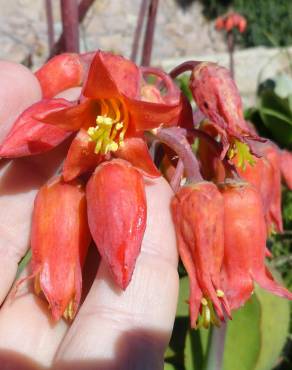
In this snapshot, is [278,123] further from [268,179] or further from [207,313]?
[207,313]

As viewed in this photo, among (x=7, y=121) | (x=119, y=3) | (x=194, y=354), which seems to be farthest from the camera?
(x=119, y=3)

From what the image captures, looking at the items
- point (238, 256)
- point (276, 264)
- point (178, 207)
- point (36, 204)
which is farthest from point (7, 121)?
point (276, 264)

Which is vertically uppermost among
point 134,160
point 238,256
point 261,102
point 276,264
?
point 134,160

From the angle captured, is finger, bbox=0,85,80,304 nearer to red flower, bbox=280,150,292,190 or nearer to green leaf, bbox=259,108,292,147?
red flower, bbox=280,150,292,190

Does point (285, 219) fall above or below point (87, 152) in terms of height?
below

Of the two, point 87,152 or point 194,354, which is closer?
point 87,152

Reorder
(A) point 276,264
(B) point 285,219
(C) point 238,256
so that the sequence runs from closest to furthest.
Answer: (C) point 238,256
(A) point 276,264
(B) point 285,219

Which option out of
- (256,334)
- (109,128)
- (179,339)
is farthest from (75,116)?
(179,339)

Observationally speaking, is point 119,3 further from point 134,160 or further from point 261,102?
point 134,160
